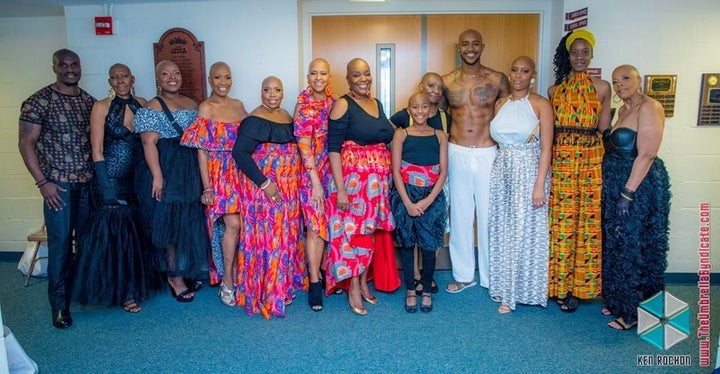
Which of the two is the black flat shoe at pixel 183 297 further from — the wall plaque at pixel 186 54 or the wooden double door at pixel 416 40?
the wooden double door at pixel 416 40

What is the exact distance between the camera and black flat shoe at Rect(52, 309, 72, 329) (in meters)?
3.08

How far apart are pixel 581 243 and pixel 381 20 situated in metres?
2.31

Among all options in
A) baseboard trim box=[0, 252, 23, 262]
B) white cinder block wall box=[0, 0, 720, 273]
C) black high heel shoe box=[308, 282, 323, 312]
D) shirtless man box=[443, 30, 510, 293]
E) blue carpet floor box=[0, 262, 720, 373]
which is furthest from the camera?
baseboard trim box=[0, 252, 23, 262]

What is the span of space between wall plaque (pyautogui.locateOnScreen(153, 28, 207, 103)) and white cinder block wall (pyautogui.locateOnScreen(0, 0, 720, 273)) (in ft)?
0.22

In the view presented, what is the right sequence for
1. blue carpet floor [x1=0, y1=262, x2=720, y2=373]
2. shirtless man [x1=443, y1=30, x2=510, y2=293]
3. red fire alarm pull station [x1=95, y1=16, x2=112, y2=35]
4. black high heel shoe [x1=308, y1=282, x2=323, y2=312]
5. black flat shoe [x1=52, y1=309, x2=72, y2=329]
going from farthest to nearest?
1. red fire alarm pull station [x1=95, y1=16, x2=112, y2=35]
2. shirtless man [x1=443, y1=30, x2=510, y2=293]
3. black high heel shoe [x1=308, y1=282, x2=323, y2=312]
4. black flat shoe [x1=52, y1=309, x2=72, y2=329]
5. blue carpet floor [x1=0, y1=262, x2=720, y2=373]

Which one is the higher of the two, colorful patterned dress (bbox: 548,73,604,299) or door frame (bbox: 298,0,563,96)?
door frame (bbox: 298,0,563,96)

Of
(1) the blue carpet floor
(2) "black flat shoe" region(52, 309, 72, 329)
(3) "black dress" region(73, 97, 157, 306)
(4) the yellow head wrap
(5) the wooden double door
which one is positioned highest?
(5) the wooden double door

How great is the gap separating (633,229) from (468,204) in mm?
1037

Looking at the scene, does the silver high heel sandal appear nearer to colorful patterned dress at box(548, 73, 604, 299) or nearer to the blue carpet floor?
the blue carpet floor

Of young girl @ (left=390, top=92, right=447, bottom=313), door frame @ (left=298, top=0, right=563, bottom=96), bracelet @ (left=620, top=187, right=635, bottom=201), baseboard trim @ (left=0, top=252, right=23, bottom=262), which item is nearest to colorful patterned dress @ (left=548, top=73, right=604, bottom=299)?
bracelet @ (left=620, top=187, right=635, bottom=201)

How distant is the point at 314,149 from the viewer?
316 centimetres

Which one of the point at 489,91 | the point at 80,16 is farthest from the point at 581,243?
the point at 80,16

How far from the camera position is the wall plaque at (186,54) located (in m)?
3.82

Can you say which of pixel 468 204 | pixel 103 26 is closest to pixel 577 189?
pixel 468 204
